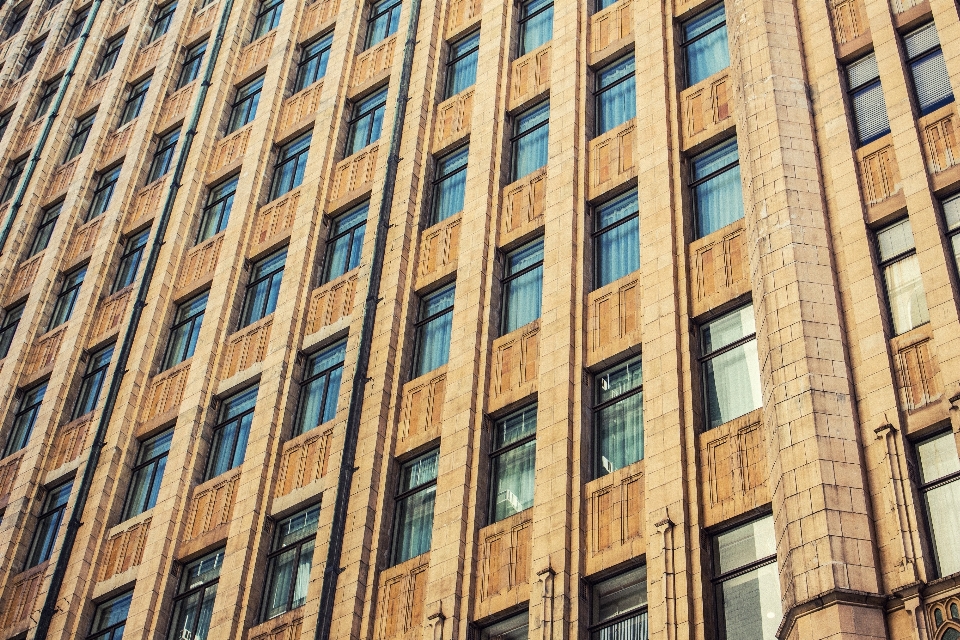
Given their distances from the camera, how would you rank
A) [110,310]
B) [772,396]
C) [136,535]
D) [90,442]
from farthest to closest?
[110,310] < [90,442] < [136,535] < [772,396]

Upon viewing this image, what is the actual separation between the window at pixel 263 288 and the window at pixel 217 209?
2.77 m

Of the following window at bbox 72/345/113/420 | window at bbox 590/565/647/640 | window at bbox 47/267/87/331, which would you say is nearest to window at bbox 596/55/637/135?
window at bbox 590/565/647/640

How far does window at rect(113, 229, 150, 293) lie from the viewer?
42188 mm

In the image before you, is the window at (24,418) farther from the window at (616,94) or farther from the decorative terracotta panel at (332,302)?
the window at (616,94)

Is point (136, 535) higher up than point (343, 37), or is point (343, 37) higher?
point (343, 37)

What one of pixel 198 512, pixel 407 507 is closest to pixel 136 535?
pixel 198 512

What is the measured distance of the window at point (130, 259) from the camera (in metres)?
42.2

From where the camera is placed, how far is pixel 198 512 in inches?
1302

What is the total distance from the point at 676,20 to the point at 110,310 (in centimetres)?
1788

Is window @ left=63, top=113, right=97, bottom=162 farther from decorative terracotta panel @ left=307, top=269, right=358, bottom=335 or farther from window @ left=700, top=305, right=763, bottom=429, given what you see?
window @ left=700, top=305, right=763, bottom=429

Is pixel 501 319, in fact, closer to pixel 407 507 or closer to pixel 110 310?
pixel 407 507

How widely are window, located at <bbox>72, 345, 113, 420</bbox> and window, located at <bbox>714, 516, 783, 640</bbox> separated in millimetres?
20852

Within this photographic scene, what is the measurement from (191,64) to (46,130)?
6026mm

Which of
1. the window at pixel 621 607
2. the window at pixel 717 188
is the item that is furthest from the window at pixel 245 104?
the window at pixel 621 607
